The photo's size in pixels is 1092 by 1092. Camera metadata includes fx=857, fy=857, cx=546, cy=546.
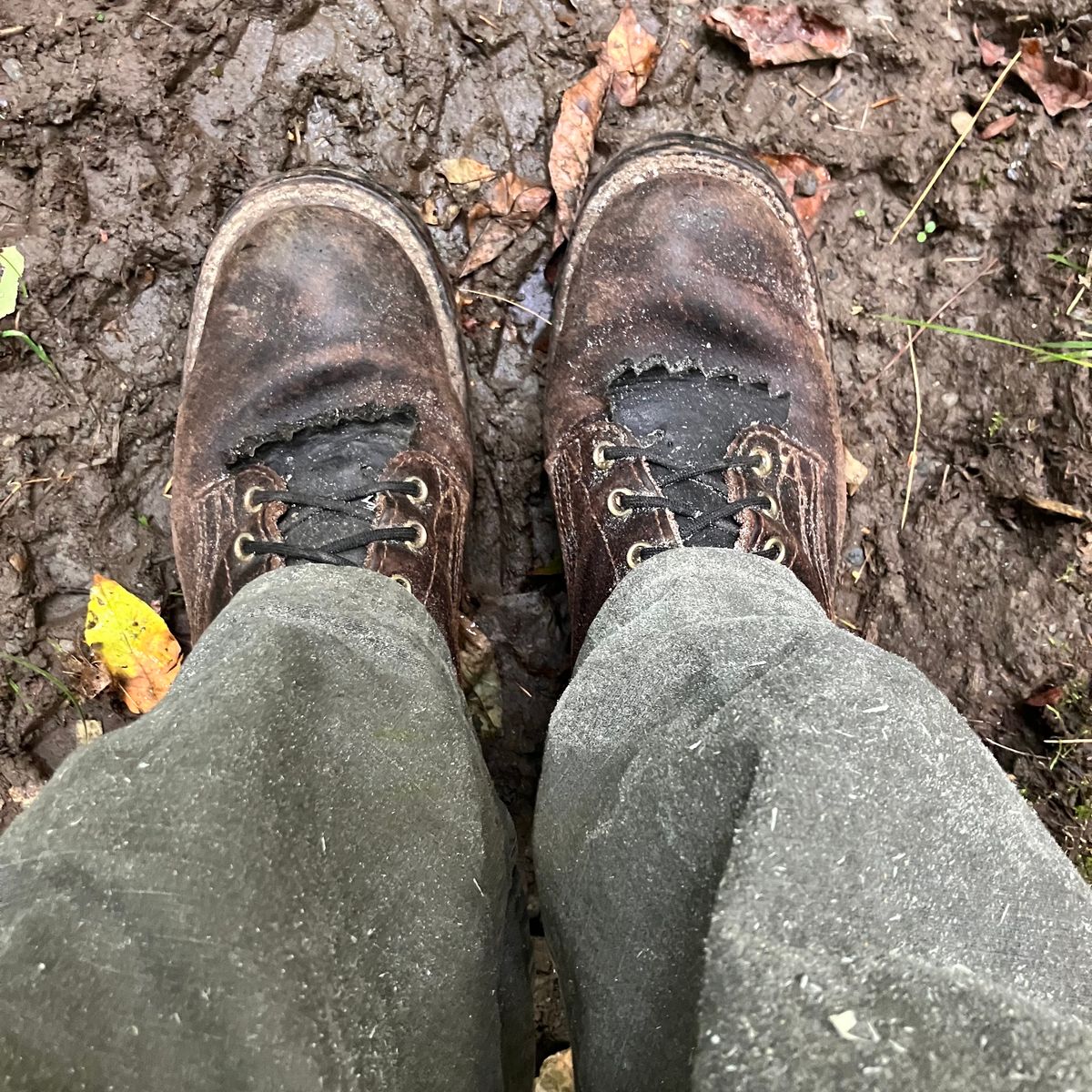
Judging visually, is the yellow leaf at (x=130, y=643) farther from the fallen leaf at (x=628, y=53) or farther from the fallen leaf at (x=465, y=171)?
the fallen leaf at (x=628, y=53)

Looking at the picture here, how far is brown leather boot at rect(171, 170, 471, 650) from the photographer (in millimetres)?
1527

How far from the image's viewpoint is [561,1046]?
1.74 m

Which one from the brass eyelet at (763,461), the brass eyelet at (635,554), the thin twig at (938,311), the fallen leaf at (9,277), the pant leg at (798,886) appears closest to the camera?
the pant leg at (798,886)

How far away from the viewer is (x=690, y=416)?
1.57 m

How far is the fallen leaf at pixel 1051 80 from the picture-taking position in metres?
1.69

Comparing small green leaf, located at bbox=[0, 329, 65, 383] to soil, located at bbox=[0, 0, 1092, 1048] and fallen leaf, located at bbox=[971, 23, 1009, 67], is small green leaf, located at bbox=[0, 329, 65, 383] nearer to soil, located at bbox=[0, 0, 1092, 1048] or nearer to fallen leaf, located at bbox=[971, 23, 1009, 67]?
soil, located at bbox=[0, 0, 1092, 1048]

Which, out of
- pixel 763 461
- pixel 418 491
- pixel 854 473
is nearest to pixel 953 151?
pixel 854 473

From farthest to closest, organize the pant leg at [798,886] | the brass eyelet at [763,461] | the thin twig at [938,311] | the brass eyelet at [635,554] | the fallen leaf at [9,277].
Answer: the thin twig at [938,311] → the fallen leaf at [9,277] → the brass eyelet at [763,461] → the brass eyelet at [635,554] → the pant leg at [798,886]

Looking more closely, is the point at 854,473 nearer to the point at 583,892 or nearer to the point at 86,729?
the point at 583,892

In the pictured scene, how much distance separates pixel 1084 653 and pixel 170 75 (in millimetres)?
2120

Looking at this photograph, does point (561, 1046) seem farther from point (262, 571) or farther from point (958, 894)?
point (958, 894)

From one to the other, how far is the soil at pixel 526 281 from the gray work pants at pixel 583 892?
0.83 meters

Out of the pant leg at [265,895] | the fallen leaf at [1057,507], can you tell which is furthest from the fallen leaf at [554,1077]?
the fallen leaf at [1057,507]

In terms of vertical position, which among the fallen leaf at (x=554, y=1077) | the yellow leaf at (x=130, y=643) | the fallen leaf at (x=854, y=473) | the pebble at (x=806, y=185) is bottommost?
the fallen leaf at (x=554, y=1077)
